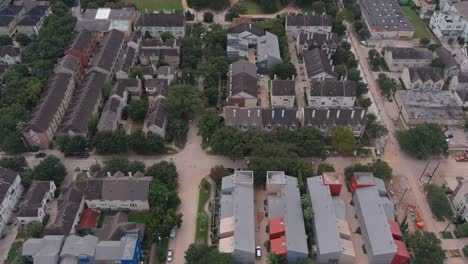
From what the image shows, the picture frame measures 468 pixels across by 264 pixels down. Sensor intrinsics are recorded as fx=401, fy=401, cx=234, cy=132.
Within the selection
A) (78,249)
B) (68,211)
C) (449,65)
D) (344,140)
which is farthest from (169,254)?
(449,65)

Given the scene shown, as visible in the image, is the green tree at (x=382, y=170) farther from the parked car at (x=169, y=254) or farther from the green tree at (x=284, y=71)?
the parked car at (x=169, y=254)

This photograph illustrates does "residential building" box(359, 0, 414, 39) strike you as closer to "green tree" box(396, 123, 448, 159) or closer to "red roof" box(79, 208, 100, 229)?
"green tree" box(396, 123, 448, 159)

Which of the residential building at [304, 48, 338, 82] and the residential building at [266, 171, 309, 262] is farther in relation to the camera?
the residential building at [304, 48, 338, 82]

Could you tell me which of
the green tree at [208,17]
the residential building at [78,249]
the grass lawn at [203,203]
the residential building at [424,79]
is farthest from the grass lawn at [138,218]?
the green tree at [208,17]

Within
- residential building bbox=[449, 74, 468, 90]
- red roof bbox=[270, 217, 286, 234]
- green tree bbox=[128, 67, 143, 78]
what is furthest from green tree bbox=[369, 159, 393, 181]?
green tree bbox=[128, 67, 143, 78]

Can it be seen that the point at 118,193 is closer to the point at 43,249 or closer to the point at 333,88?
the point at 43,249

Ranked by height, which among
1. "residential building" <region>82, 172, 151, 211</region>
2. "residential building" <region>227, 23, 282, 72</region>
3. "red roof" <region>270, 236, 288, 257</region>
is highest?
"residential building" <region>227, 23, 282, 72</region>
